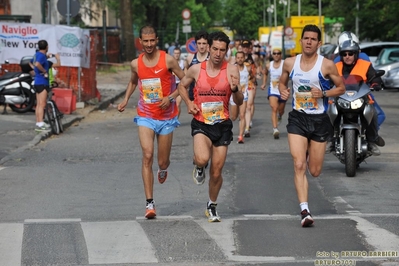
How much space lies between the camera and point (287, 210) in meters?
9.92

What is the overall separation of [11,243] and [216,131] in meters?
2.18

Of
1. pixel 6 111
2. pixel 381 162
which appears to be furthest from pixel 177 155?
pixel 6 111

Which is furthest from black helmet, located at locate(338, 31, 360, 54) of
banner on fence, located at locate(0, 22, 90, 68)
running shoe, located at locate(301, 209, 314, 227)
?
banner on fence, located at locate(0, 22, 90, 68)

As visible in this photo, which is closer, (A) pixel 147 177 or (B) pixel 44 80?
(A) pixel 147 177

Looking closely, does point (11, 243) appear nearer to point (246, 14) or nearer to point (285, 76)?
point (285, 76)

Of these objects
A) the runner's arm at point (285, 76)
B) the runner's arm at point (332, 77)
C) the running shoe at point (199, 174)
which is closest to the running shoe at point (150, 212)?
the running shoe at point (199, 174)

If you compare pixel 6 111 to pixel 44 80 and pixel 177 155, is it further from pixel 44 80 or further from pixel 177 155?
pixel 177 155

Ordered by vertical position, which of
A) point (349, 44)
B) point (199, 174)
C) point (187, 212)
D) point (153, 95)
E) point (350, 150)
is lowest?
point (187, 212)

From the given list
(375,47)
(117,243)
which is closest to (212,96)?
(117,243)

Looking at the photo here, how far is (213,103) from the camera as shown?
8.92 metres

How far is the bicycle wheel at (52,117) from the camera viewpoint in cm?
1842

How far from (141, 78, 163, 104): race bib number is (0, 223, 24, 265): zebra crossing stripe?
178 centimetres

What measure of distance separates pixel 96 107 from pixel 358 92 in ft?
44.8

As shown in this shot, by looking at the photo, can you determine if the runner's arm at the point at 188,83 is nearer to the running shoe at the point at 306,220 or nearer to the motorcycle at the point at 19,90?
the running shoe at the point at 306,220
